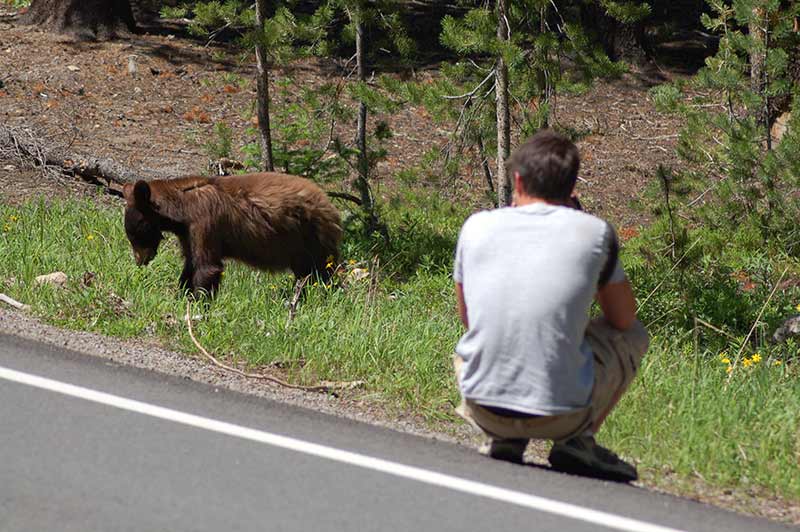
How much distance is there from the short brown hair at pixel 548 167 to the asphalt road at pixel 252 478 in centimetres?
131

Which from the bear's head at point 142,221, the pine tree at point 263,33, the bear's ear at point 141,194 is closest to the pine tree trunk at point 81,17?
the pine tree at point 263,33

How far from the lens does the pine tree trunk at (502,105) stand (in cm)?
1013

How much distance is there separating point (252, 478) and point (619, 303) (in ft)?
6.03

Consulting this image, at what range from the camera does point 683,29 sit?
2192cm

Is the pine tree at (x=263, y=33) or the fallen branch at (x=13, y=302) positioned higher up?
the pine tree at (x=263, y=33)

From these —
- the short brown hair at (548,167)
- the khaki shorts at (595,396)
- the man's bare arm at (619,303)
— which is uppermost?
the short brown hair at (548,167)

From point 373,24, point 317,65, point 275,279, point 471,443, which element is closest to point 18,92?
point 317,65

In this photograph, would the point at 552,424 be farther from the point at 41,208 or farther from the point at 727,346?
the point at 41,208

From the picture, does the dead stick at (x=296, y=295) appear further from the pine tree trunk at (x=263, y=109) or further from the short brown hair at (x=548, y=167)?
the short brown hair at (x=548, y=167)

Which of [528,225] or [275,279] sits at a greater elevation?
[528,225]

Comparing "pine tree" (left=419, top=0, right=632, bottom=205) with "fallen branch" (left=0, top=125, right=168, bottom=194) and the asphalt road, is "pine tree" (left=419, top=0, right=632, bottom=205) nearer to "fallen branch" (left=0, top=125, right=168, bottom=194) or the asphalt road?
"fallen branch" (left=0, top=125, right=168, bottom=194)

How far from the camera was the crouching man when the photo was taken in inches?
189

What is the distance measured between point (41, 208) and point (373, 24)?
3.93 meters

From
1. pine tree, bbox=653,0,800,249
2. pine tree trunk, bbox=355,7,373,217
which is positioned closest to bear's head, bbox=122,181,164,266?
pine tree trunk, bbox=355,7,373,217
